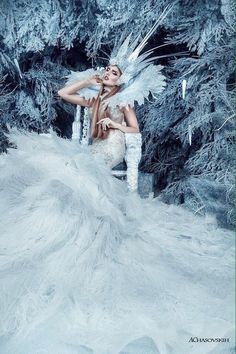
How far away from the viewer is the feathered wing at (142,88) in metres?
1.72

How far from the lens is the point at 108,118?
177cm

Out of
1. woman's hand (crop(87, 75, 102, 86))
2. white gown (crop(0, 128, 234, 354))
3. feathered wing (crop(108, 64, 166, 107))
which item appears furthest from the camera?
woman's hand (crop(87, 75, 102, 86))

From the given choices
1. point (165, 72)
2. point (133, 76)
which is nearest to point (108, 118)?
point (133, 76)

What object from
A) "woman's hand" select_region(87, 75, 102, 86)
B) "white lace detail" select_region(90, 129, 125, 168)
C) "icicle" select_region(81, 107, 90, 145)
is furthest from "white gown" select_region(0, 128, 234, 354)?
"woman's hand" select_region(87, 75, 102, 86)

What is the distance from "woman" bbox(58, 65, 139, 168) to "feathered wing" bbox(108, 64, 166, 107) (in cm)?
3

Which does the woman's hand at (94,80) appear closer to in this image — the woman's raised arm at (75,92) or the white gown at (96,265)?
the woman's raised arm at (75,92)

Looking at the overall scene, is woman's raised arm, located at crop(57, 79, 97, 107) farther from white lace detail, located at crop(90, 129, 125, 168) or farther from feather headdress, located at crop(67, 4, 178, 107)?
white lace detail, located at crop(90, 129, 125, 168)

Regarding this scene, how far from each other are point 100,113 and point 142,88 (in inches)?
8.8

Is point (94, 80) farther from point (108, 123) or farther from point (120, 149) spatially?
point (120, 149)

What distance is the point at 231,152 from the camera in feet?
6.25

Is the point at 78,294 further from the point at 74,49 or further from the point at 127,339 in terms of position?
the point at 74,49

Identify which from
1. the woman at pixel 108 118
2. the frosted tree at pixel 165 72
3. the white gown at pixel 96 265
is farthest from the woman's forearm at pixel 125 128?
the frosted tree at pixel 165 72

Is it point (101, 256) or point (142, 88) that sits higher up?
point (142, 88)

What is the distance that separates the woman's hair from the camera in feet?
5.93
